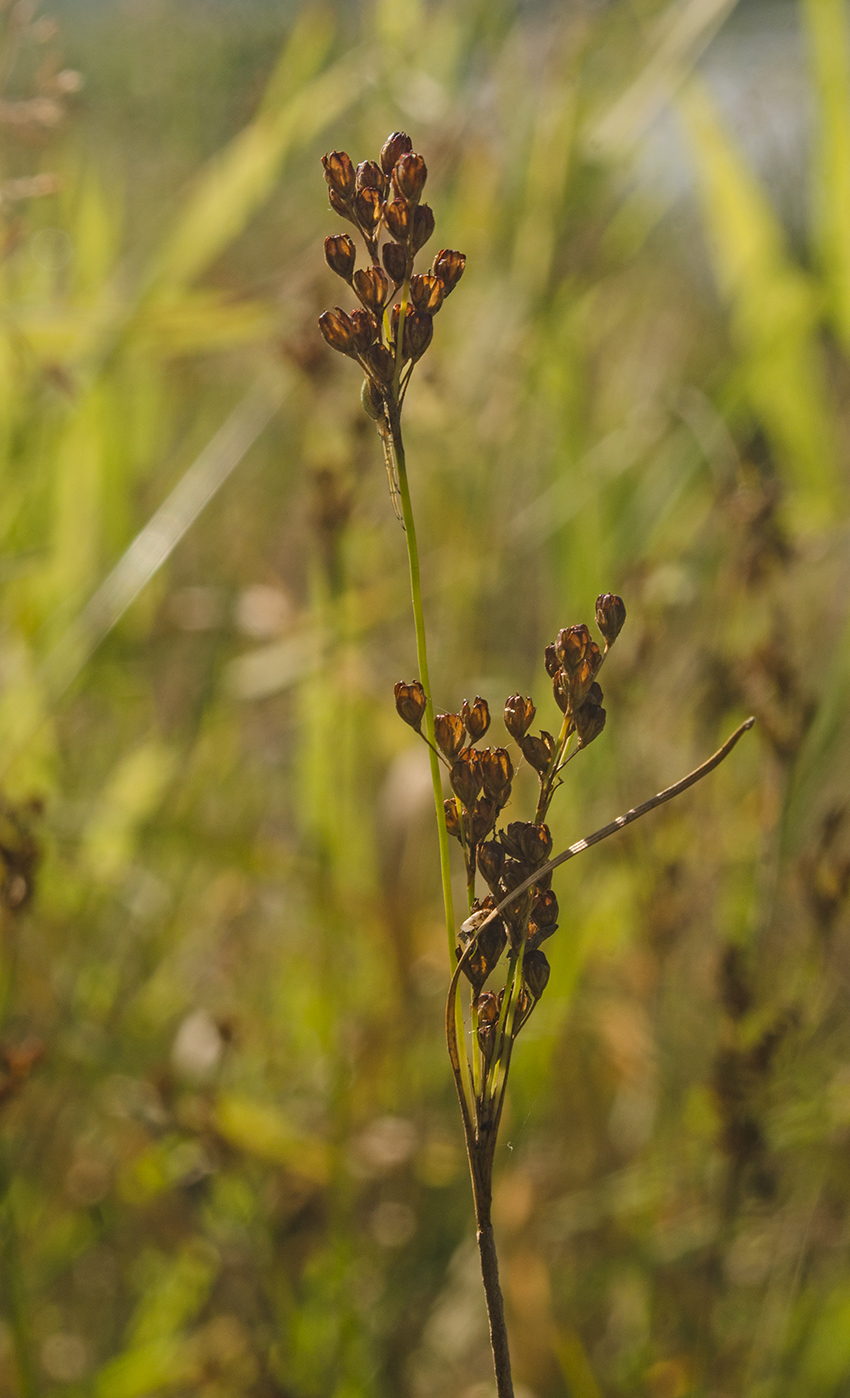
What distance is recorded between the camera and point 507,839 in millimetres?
414

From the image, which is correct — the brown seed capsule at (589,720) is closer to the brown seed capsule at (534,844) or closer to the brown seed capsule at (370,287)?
the brown seed capsule at (534,844)

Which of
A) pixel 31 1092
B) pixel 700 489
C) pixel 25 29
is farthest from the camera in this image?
pixel 700 489

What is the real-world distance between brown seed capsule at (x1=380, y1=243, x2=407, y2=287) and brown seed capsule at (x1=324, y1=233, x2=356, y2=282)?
0.5 inches

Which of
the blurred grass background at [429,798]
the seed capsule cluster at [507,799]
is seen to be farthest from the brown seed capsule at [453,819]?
the blurred grass background at [429,798]

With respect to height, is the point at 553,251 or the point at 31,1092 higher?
the point at 553,251

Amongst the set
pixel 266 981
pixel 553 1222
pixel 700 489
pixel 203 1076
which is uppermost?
pixel 700 489

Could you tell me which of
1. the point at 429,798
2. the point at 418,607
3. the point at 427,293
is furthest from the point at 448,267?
the point at 429,798

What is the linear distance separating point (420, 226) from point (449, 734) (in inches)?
7.0

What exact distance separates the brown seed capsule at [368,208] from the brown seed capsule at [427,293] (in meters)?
0.02

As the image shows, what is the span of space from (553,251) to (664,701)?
0.52 meters

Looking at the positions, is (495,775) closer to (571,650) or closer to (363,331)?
(571,650)

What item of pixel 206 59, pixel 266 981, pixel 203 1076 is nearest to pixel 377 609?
pixel 266 981

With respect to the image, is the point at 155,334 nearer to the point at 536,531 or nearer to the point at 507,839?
the point at 536,531

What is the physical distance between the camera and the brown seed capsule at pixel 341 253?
1.33ft
